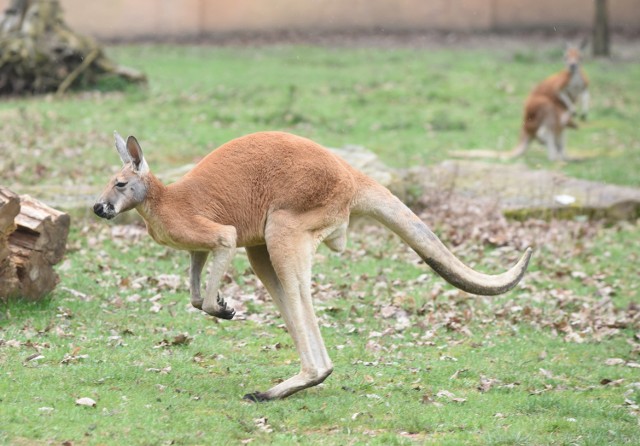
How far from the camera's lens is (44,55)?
17.5 meters

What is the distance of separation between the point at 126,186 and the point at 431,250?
74.2 inches

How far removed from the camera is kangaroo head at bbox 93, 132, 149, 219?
18.8 feet

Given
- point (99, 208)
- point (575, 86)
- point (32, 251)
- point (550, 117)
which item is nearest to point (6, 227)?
point (32, 251)

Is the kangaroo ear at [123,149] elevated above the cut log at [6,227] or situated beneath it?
elevated above

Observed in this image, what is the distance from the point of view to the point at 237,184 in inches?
234

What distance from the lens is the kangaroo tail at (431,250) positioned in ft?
19.8

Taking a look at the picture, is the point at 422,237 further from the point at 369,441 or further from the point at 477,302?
the point at 477,302

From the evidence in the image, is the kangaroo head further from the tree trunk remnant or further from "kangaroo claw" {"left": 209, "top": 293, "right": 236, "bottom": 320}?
the tree trunk remnant

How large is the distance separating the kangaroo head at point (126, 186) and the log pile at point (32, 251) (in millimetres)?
1688

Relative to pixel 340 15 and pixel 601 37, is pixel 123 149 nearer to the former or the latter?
pixel 601 37

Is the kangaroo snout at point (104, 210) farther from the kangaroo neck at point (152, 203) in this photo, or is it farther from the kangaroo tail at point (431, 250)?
the kangaroo tail at point (431, 250)

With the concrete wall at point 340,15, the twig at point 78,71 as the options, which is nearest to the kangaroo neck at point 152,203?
the twig at point 78,71

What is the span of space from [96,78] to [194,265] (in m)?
12.7

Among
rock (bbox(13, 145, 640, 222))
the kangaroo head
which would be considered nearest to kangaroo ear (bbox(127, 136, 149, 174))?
the kangaroo head
